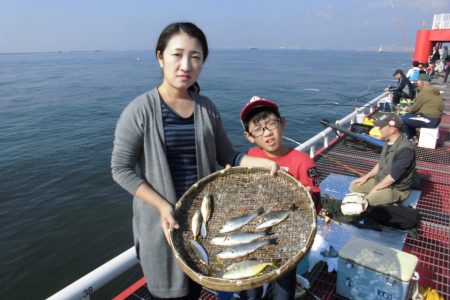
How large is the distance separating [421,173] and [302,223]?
697cm

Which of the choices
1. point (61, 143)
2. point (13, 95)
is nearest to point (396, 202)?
point (61, 143)

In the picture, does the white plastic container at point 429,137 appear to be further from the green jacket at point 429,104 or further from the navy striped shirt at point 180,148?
the navy striped shirt at point 180,148

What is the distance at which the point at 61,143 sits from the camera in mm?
18641

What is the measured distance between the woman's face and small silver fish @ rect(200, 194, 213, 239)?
88cm

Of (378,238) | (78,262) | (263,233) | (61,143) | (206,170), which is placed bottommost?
(78,262)

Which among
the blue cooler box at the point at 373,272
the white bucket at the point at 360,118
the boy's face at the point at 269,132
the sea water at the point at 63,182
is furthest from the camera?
the white bucket at the point at 360,118

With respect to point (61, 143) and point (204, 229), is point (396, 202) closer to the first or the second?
point (204, 229)

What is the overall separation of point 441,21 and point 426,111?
2323 cm

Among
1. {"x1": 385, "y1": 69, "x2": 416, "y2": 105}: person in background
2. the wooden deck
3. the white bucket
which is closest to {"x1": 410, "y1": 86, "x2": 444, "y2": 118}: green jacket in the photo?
the wooden deck

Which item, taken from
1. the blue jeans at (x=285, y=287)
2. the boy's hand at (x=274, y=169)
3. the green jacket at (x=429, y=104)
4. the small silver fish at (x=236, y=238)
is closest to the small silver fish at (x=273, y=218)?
the small silver fish at (x=236, y=238)

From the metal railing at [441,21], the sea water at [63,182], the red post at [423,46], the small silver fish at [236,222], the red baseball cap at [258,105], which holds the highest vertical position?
the metal railing at [441,21]

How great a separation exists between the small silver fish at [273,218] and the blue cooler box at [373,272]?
6.12 ft

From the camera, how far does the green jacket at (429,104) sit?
9.31 meters

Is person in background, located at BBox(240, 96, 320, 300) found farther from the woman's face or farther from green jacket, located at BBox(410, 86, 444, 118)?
green jacket, located at BBox(410, 86, 444, 118)
